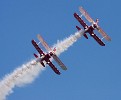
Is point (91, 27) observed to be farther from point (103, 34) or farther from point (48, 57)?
point (48, 57)

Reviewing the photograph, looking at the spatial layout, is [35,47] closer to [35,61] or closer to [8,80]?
[35,61]

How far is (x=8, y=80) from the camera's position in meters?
102

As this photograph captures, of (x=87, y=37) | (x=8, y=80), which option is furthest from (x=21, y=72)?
(x=87, y=37)

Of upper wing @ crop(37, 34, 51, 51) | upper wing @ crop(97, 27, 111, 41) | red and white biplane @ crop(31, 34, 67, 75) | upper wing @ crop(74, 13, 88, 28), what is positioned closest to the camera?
red and white biplane @ crop(31, 34, 67, 75)

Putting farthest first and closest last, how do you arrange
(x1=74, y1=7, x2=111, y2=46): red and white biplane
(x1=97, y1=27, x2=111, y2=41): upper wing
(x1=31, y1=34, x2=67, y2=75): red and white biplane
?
(x1=97, y1=27, x2=111, y2=41): upper wing, (x1=74, y1=7, x2=111, y2=46): red and white biplane, (x1=31, y1=34, x2=67, y2=75): red and white biplane

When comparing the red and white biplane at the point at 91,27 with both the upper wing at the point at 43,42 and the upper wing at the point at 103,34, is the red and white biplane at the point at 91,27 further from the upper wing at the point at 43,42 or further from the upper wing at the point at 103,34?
the upper wing at the point at 43,42

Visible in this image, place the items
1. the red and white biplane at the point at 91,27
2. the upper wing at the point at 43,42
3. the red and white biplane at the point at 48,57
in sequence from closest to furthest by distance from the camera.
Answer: the red and white biplane at the point at 48,57 < the upper wing at the point at 43,42 < the red and white biplane at the point at 91,27

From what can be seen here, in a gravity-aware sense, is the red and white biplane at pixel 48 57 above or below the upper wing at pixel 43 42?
below

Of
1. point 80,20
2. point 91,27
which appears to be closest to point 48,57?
point 80,20

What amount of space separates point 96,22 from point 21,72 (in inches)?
890

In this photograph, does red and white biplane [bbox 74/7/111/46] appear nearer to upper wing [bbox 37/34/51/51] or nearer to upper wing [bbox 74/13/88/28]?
upper wing [bbox 74/13/88/28]

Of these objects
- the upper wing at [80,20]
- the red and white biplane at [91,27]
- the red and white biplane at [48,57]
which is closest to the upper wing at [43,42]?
the red and white biplane at [48,57]

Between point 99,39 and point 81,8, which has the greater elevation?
point 81,8

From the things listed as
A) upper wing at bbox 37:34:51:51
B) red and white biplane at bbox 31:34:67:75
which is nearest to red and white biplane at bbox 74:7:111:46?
upper wing at bbox 37:34:51:51
